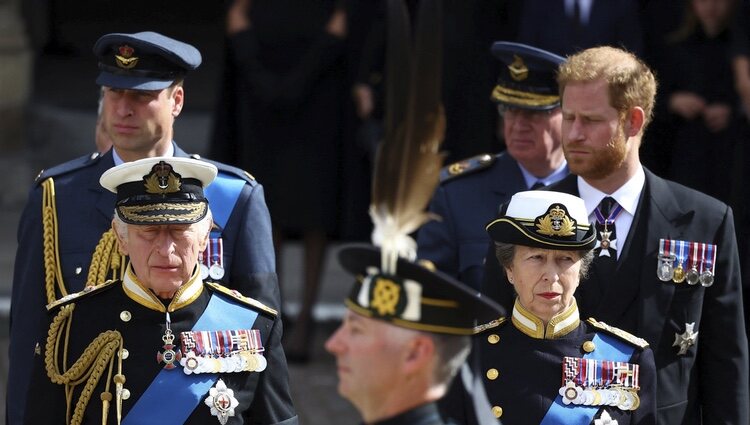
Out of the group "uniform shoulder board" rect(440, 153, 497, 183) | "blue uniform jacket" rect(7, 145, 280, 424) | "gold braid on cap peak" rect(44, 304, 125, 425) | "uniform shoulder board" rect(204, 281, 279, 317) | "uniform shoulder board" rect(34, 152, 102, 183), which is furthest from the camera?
"uniform shoulder board" rect(440, 153, 497, 183)

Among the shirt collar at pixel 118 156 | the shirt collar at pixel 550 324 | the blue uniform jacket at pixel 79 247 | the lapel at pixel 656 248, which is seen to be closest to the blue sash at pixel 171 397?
the blue uniform jacket at pixel 79 247

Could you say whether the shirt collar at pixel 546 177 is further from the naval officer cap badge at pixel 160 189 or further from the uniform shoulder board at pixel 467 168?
the naval officer cap badge at pixel 160 189

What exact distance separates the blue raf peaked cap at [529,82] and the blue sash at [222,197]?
3.64 ft

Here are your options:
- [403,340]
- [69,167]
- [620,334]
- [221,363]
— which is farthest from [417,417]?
[69,167]

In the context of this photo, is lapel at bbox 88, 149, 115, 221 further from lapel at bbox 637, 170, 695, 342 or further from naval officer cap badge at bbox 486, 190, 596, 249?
lapel at bbox 637, 170, 695, 342

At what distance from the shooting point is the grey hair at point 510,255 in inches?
188

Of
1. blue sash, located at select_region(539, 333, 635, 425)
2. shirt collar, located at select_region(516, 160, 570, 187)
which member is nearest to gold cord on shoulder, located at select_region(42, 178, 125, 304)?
blue sash, located at select_region(539, 333, 635, 425)

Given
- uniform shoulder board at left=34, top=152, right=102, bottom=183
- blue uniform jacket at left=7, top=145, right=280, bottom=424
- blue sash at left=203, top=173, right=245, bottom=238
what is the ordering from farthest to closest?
1. uniform shoulder board at left=34, top=152, right=102, bottom=183
2. blue sash at left=203, top=173, right=245, bottom=238
3. blue uniform jacket at left=7, top=145, right=280, bottom=424

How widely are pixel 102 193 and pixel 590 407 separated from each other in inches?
64.5

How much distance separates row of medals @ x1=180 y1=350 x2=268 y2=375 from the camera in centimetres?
458

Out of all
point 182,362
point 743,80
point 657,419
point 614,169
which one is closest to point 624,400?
point 657,419

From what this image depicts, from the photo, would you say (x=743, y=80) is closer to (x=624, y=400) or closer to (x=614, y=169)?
(x=614, y=169)

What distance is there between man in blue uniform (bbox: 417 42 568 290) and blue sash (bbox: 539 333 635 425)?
116 cm

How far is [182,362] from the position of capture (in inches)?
180
